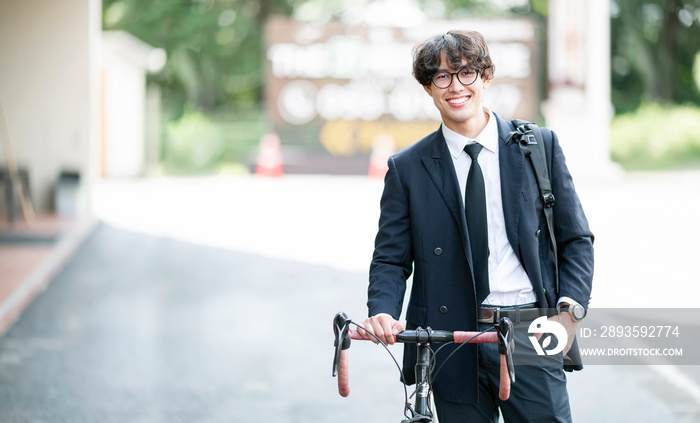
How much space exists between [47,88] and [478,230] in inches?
584

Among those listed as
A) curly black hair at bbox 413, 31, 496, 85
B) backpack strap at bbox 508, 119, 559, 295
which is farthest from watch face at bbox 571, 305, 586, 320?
curly black hair at bbox 413, 31, 496, 85

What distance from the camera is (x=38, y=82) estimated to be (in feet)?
54.1

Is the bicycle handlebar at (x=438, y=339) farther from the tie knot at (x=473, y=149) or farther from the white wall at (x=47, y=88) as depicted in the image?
the white wall at (x=47, y=88)

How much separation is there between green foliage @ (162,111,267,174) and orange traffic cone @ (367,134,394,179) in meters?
6.43

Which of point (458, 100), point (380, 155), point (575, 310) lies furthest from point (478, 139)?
point (380, 155)

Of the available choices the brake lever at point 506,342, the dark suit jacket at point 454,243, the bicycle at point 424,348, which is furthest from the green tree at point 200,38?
the brake lever at point 506,342

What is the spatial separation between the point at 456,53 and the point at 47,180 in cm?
1475

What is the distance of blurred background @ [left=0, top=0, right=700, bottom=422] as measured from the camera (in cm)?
659

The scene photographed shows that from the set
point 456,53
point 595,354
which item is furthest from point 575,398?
point 456,53

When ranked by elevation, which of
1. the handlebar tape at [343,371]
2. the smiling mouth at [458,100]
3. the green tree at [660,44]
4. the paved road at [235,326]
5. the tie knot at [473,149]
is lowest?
the paved road at [235,326]

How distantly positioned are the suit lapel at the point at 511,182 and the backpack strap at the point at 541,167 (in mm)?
25

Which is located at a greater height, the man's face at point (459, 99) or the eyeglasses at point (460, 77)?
the eyeglasses at point (460, 77)

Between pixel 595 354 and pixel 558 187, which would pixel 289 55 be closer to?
pixel 595 354

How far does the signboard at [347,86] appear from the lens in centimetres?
2798
